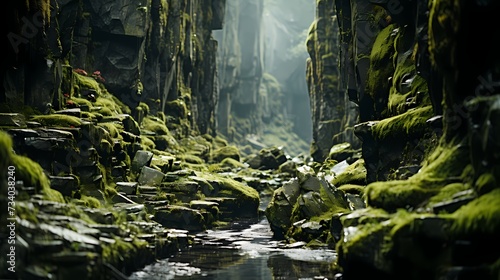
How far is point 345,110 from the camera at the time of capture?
2667 inches

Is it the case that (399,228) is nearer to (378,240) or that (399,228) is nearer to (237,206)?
(378,240)

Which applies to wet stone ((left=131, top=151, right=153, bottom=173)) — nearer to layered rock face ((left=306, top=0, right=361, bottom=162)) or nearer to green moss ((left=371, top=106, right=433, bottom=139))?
green moss ((left=371, top=106, right=433, bottom=139))

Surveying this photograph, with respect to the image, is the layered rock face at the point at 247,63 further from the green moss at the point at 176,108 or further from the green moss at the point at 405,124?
the green moss at the point at 405,124

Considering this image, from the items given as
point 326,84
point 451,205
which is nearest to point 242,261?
point 451,205

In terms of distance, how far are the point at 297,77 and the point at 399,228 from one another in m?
149

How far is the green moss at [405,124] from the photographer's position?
23891 millimetres

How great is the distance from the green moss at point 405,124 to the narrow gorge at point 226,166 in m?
0.10

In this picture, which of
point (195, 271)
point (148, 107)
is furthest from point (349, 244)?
point (148, 107)

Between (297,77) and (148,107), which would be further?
(297,77)

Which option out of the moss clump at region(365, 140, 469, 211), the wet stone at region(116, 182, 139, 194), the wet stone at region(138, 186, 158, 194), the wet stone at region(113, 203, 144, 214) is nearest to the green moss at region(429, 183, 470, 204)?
the moss clump at region(365, 140, 469, 211)

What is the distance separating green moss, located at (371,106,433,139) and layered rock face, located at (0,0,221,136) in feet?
56.0

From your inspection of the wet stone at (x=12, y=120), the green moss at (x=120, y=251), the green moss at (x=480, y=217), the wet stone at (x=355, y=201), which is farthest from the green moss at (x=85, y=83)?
the green moss at (x=480, y=217)

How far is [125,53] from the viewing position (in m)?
45.5

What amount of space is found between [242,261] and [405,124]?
1017 centimetres
